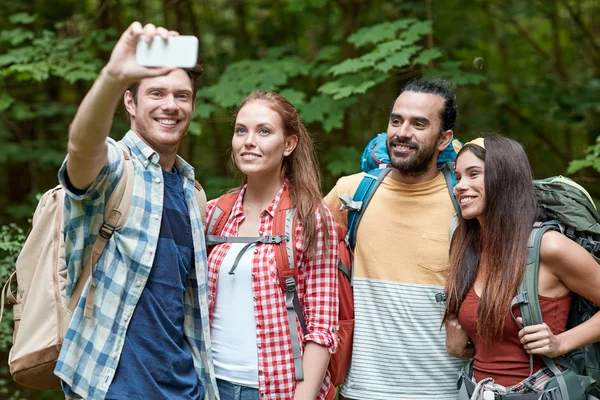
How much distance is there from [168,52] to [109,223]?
2.61ft

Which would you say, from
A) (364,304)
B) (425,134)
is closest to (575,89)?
(425,134)

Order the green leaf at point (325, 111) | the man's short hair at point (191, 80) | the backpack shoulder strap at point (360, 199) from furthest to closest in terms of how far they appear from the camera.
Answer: the green leaf at point (325, 111) < the backpack shoulder strap at point (360, 199) < the man's short hair at point (191, 80)

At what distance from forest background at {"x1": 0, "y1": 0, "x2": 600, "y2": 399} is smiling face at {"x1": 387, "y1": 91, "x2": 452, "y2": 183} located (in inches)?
57.5

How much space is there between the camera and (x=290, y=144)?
326cm

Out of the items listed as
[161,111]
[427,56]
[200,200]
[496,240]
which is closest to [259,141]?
[200,200]

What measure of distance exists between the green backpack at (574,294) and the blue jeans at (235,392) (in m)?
1.22

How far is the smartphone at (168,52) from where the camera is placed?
2.02 m

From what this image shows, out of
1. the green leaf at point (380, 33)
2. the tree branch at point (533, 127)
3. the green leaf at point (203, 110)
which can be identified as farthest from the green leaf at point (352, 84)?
the tree branch at point (533, 127)

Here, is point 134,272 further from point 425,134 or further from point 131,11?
point 131,11

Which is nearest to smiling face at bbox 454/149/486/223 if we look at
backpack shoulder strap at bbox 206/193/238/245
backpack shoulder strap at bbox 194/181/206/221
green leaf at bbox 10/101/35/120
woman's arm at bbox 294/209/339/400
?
woman's arm at bbox 294/209/339/400

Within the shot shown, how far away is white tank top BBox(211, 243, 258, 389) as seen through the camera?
2875 mm

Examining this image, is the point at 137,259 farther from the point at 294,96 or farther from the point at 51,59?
the point at 51,59

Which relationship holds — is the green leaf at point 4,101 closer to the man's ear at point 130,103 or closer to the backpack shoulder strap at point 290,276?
the man's ear at point 130,103

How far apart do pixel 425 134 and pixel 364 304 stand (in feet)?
3.17
